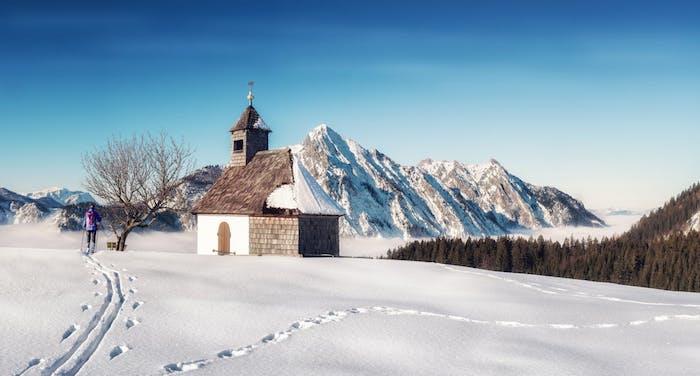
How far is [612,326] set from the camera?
754 inches

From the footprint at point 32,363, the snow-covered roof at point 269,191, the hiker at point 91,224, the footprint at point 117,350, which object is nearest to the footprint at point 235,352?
the footprint at point 117,350

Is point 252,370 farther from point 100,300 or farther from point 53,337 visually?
point 100,300

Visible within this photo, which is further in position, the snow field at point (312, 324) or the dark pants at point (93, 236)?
the dark pants at point (93, 236)

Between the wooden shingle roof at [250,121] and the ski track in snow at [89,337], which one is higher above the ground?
the wooden shingle roof at [250,121]

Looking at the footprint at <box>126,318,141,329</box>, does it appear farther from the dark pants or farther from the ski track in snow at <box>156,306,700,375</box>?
the dark pants

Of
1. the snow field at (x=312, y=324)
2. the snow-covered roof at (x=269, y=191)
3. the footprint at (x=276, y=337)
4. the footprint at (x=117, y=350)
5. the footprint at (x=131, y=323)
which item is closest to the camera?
the footprint at (x=117, y=350)

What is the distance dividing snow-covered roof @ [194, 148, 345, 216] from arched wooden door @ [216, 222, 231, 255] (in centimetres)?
101

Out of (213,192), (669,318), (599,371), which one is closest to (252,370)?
(599,371)

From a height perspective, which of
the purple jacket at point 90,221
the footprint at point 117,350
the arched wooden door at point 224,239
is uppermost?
the purple jacket at point 90,221

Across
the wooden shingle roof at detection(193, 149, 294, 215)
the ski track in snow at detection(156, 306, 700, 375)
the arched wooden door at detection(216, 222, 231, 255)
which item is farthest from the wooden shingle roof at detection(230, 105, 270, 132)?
the ski track in snow at detection(156, 306, 700, 375)

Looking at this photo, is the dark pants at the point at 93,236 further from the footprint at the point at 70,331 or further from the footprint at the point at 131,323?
the footprint at the point at 70,331

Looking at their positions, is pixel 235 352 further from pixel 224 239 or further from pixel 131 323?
pixel 224 239

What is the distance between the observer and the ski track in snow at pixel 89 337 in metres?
12.4

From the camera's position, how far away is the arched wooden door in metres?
38.9
